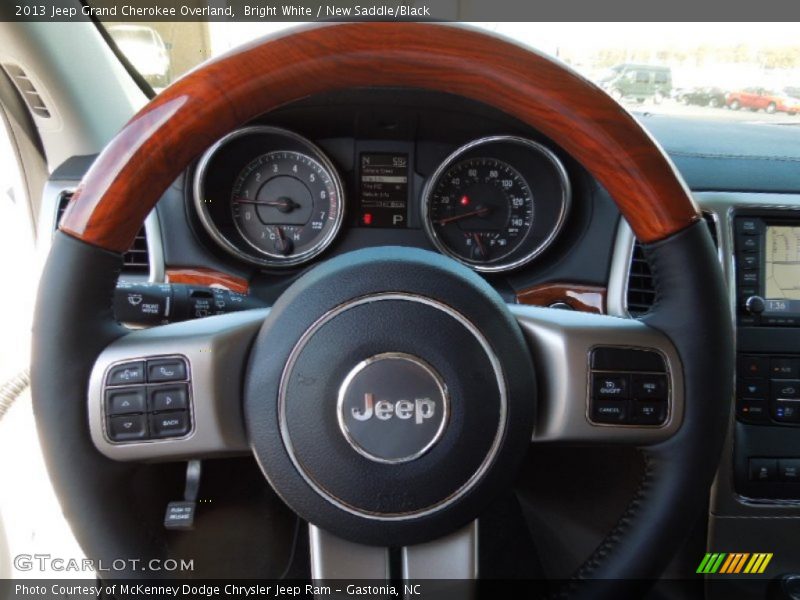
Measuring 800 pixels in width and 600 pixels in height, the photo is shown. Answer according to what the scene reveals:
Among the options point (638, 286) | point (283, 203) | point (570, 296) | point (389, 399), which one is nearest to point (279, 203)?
point (283, 203)

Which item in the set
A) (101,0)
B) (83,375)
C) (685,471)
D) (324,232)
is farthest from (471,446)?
(101,0)

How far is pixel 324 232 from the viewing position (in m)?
2.21

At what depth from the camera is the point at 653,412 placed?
105 centimetres

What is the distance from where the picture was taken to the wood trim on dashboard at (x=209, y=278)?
2086mm

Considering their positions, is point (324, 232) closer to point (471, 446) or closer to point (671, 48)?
point (671, 48)

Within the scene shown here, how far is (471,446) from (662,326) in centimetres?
32

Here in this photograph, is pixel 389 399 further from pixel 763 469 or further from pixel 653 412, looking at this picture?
pixel 763 469

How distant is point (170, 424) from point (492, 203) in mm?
1438

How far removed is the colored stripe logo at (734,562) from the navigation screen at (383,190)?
1231mm

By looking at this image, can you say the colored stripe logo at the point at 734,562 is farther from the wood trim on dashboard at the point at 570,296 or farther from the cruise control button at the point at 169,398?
the cruise control button at the point at 169,398

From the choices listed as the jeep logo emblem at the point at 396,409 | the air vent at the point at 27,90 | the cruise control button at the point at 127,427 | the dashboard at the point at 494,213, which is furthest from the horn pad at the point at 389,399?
the air vent at the point at 27,90

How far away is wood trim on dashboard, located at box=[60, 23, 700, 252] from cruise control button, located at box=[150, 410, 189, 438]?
23 cm

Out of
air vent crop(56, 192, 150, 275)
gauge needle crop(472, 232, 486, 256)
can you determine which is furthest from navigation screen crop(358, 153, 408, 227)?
air vent crop(56, 192, 150, 275)

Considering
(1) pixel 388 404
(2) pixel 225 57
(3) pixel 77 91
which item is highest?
(3) pixel 77 91
